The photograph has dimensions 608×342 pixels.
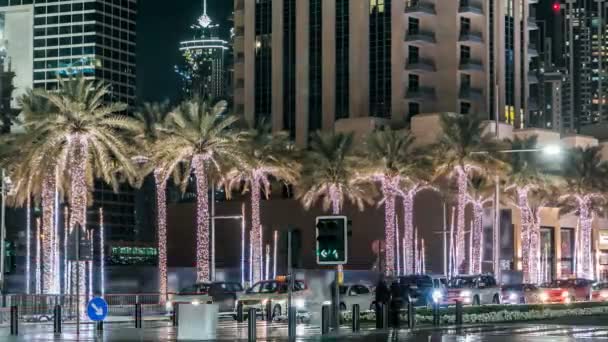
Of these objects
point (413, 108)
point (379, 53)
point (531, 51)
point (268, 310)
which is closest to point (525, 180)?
point (413, 108)

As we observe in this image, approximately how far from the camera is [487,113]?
125 meters

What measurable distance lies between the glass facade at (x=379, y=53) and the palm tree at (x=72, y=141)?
6012cm

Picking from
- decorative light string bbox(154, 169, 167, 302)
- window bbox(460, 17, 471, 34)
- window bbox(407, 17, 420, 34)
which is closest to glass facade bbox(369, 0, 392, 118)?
window bbox(407, 17, 420, 34)

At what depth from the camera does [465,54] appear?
12419cm

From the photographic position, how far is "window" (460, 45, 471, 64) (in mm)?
123375

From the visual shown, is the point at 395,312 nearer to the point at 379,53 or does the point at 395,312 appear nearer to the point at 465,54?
the point at 379,53

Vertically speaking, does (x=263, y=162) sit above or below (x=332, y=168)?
above

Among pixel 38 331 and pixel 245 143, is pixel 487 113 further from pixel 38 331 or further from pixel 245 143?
pixel 38 331

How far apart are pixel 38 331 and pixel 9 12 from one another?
5052 inches

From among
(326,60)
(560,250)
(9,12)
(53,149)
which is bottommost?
(560,250)

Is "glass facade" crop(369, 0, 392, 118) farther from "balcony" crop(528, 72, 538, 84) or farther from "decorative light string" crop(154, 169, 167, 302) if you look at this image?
"decorative light string" crop(154, 169, 167, 302)

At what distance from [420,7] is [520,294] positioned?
5458 centimetres

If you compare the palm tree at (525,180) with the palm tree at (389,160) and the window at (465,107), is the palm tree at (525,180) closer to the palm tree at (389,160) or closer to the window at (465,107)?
the palm tree at (389,160)

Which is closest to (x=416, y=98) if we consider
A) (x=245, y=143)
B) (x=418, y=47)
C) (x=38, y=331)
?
(x=418, y=47)
